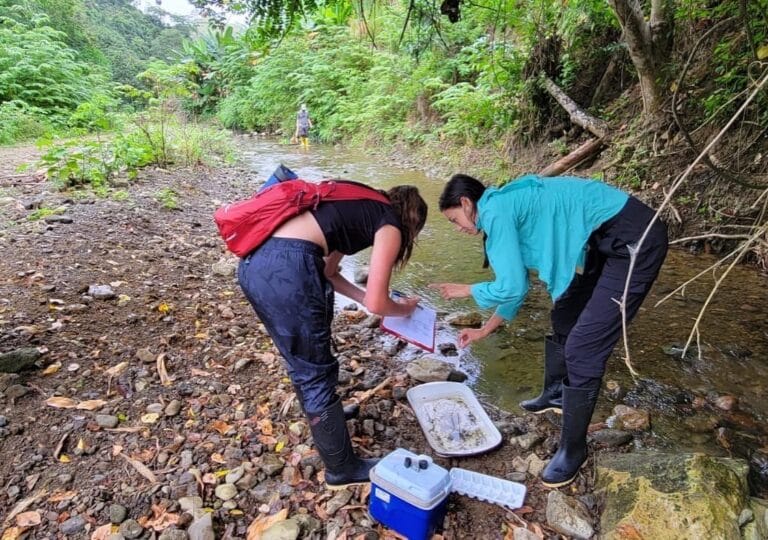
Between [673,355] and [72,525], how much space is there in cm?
356

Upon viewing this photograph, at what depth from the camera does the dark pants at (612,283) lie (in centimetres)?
206

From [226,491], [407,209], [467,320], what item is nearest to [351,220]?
[407,209]

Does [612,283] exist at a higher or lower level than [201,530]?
higher

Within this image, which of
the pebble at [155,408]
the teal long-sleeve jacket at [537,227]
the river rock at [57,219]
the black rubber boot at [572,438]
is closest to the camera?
the teal long-sleeve jacket at [537,227]

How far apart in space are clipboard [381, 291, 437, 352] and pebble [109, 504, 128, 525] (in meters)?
1.34

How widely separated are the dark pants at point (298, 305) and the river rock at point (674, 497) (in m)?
1.25

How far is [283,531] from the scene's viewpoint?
76.1 inches

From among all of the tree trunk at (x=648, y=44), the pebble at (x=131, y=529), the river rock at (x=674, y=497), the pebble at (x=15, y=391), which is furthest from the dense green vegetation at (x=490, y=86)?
the pebble at (x=131, y=529)

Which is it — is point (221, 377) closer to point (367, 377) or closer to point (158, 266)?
point (367, 377)

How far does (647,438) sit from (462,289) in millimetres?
1376

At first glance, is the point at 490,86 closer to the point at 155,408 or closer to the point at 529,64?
the point at 529,64

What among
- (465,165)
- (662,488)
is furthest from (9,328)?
(465,165)

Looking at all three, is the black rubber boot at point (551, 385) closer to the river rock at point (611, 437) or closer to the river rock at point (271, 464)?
the river rock at point (611, 437)

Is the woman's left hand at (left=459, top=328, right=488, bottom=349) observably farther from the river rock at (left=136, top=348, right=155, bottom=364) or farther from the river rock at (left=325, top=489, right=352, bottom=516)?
the river rock at (left=136, top=348, right=155, bottom=364)
